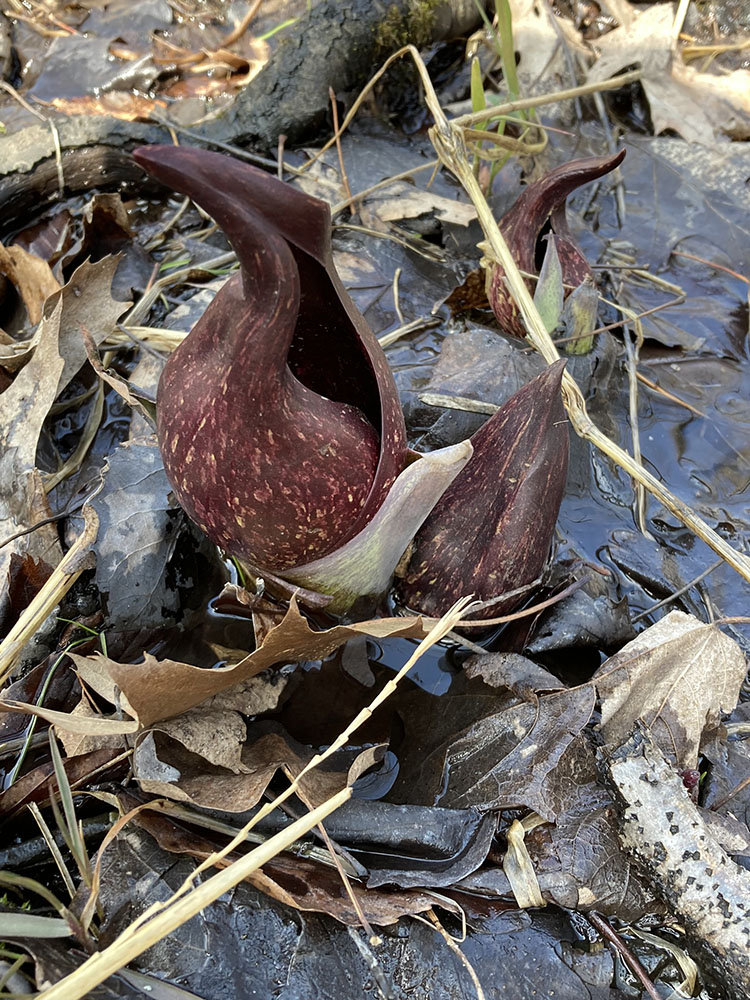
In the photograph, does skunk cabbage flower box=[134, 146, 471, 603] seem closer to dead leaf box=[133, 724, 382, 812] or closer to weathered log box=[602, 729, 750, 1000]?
dead leaf box=[133, 724, 382, 812]

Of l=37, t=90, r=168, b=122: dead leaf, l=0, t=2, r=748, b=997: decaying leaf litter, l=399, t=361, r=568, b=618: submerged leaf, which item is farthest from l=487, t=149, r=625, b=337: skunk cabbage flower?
l=37, t=90, r=168, b=122: dead leaf

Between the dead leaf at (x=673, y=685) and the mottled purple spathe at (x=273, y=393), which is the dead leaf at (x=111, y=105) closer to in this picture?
the mottled purple spathe at (x=273, y=393)

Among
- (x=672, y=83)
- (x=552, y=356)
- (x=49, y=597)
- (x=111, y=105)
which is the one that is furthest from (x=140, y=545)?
(x=672, y=83)

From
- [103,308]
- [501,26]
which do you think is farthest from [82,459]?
[501,26]

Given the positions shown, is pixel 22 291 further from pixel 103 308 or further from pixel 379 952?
pixel 379 952

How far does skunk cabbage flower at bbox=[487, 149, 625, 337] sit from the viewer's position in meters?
2.05

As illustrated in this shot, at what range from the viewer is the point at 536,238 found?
2180 millimetres

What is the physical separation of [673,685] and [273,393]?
964mm

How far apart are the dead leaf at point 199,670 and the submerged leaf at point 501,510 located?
0.54 ft

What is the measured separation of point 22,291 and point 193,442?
1437 mm

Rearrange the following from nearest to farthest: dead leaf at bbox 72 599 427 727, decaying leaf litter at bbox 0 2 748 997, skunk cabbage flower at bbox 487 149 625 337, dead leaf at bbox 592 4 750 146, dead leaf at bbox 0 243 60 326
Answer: dead leaf at bbox 72 599 427 727 < decaying leaf litter at bbox 0 2 748 997 < skunk cabbage flower at bbox 487 149 625 337 < dead leaf at bbox 0 243 60 326 < dead leaf at bbox 592 4 750 146

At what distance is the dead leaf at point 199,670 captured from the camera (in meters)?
1.25

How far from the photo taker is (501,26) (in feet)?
7.78

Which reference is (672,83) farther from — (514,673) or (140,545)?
(140,545)
